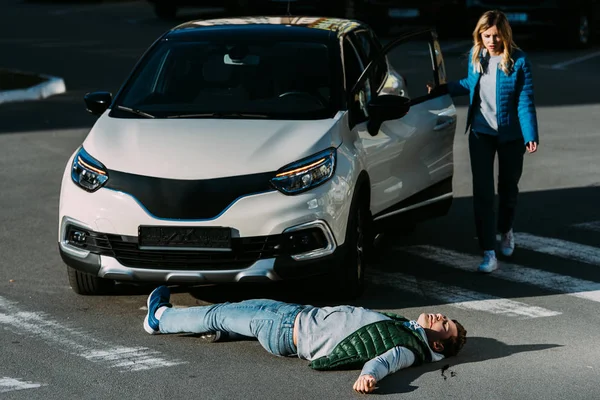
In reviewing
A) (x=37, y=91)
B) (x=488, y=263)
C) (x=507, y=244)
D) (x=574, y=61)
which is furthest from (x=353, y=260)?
(x=574, y=61)

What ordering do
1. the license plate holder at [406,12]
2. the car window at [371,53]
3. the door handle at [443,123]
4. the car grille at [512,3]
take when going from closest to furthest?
the car window at [371,53], the door handle at [443,123], the car grille at [512,3], the license plate holder at [406,12]

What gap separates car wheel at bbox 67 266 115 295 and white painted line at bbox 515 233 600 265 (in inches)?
127

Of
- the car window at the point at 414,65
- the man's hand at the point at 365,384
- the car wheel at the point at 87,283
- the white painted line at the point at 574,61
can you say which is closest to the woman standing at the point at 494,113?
the car wheel at the point at 87,283

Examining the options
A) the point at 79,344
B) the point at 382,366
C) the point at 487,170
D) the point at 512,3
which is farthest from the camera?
the point at 512,3

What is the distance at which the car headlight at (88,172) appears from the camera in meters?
7.32

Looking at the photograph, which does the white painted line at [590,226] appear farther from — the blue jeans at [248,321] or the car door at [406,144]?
the blue jeans at [248,321]

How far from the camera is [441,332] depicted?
645 centimetres

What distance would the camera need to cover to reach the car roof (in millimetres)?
8609

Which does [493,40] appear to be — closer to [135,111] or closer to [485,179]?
[485,179]

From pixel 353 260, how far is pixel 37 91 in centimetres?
1034

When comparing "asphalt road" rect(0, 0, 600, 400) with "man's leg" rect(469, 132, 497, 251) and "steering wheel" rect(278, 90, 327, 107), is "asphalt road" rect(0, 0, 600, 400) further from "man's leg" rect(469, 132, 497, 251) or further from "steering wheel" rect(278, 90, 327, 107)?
"steering wheel" rect(278, 90, 327, 107)

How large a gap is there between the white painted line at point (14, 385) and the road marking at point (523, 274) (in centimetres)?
352

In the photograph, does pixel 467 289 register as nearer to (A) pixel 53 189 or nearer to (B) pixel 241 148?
(B) pixel 241 148

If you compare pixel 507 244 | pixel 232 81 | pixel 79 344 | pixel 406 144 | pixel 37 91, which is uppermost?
pixel 232 81
